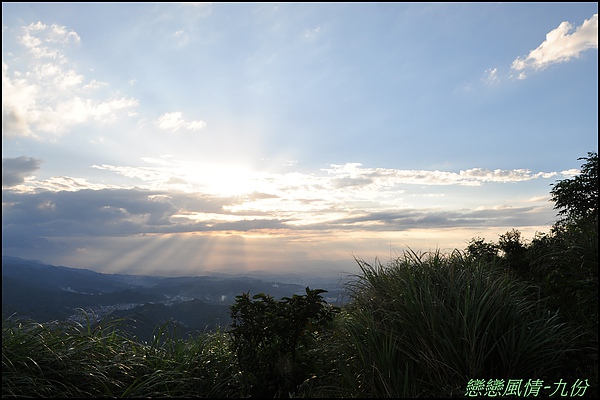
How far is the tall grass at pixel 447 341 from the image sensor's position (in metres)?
4.28

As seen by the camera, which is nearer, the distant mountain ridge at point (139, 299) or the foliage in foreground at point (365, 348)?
the foliage in foreground at point (365, 348)

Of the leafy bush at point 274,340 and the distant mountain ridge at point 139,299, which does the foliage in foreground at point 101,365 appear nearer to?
the leafy bush at point 274,340

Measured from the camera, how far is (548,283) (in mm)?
6168

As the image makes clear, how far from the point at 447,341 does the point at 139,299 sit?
56.2 m

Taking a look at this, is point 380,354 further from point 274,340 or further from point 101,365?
point 101,365

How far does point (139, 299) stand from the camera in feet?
178

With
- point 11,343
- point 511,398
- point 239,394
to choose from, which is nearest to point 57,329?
point 11,343

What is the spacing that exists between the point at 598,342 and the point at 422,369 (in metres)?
1.98

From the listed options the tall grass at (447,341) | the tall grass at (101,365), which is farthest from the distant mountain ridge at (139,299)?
the tall grass at (447,341)

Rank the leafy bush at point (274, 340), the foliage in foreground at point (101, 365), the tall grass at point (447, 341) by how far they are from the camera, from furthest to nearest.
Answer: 1. the leafy bush at point (274, 340)
2. the foliage in foreground at point (101, 365)
3. the tall grass at point (447, 341)

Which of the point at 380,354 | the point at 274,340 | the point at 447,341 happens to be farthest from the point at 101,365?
the point at 447,341

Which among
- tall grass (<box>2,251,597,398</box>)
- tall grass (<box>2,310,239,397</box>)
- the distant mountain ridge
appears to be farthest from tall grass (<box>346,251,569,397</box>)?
tall grass (<box>2,310,239,397</box>)

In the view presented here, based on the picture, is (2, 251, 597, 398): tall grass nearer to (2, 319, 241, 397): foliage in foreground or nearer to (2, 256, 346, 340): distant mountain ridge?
(2, 319, 241, 397): foliage in foreground

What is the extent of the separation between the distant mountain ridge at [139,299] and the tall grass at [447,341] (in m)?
1.39
